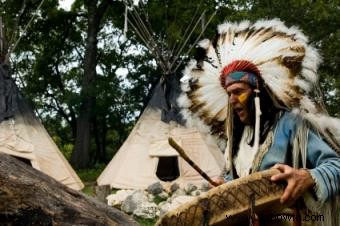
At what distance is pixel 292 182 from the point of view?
183 centimetres

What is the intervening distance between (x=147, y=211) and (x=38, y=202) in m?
5.93

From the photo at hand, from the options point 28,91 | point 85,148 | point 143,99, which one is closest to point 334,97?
point 85,148

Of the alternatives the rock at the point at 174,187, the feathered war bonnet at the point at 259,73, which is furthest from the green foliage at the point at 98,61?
the feathered war bonnet at the point at 259,73

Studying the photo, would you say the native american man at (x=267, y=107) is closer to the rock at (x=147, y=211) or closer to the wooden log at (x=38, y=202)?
the wooden log at (x=38, y=202)

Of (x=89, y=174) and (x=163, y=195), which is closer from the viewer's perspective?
(x=163, y=195)

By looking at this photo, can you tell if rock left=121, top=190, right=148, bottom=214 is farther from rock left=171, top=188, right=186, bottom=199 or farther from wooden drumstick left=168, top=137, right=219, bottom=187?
wooden drumstick left=168, top=137, right=219, bottom=187

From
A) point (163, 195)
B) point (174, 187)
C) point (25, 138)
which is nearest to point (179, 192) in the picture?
point (163, 195)

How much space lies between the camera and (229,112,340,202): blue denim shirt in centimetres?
196

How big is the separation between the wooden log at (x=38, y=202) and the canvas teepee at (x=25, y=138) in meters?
9.51

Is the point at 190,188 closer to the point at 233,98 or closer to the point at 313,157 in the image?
the point at 233,98

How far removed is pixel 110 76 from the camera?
25141 mm

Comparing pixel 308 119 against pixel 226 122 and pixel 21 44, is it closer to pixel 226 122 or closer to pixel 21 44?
pixel 226 122

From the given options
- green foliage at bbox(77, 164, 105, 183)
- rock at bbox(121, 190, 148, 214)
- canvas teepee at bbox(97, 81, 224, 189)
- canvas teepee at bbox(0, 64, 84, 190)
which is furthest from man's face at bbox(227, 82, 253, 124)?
green foliage at bbox(77, 164, 105, 183)

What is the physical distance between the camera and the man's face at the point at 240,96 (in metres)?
2.36
